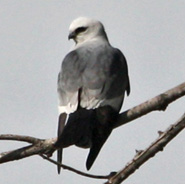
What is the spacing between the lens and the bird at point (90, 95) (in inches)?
210

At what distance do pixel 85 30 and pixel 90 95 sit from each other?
85.0 inches

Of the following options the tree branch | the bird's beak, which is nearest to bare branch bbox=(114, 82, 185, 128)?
the tree branch

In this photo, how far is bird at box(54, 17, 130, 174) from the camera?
533 cm

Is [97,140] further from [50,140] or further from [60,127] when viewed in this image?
[50,140]

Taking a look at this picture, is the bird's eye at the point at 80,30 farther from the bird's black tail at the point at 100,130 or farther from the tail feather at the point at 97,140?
the tail feather at the point at 97,140

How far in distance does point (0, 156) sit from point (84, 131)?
2.98 ft

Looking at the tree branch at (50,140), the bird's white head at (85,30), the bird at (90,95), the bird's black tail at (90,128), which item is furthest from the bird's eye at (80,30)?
the tree branch at (50,140)

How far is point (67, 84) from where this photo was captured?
20.3 feet

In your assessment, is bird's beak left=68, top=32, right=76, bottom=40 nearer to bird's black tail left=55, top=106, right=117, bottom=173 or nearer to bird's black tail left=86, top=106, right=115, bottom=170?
bird's black tail left=55, top=106, right=117, bottom=173

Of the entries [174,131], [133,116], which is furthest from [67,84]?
[174,131]

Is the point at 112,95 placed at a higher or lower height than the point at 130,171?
higher

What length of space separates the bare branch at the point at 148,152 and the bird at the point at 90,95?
3.44ft

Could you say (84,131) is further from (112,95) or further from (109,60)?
(109,60)

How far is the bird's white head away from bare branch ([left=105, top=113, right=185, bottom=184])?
3.90 m
